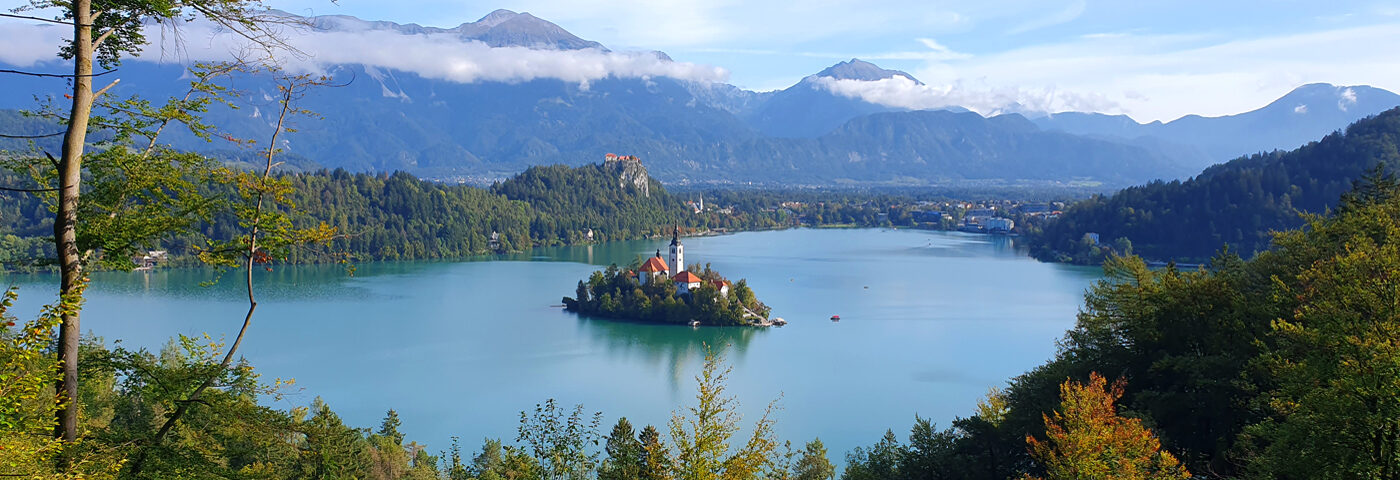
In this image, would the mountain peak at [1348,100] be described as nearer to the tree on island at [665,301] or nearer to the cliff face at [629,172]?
the cliff face at [629,172]

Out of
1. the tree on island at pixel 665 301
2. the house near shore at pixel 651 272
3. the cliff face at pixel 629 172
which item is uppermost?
the cliff face at pixel 629 172

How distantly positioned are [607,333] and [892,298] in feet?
33.7

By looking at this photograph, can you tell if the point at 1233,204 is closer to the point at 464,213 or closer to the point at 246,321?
the point at 464,213

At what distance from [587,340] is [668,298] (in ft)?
10.3

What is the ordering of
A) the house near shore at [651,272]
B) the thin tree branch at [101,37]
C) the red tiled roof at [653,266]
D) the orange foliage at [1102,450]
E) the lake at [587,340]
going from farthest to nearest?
the red tiled roof at [653,266] < the house near shore at [651,272] < the lake at [587,340] < the orange foliage at [1102,450] < the thin tree branch at [101,37]

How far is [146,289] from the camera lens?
29.8 m

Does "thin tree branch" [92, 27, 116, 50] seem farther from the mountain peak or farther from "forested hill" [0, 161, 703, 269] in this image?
the mountain peak

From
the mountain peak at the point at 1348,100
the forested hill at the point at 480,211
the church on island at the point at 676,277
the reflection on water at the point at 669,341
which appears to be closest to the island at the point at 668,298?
the church on island at the point at 676,277

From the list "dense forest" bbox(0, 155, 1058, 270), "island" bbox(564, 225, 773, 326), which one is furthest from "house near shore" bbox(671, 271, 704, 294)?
"dense forest" bbox(0, 155, 1058, 270)

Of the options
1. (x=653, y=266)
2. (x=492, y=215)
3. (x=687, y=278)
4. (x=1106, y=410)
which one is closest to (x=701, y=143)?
(x=492, y=215)

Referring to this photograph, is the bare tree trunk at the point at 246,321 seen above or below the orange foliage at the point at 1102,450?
above

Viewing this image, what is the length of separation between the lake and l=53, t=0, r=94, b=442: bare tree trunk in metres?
11.0

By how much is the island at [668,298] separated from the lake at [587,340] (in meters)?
0.62

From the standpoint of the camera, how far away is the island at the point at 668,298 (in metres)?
24.5
